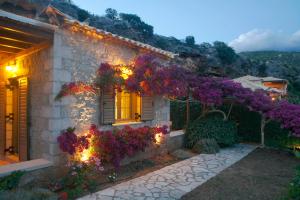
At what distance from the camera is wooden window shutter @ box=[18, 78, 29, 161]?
22.1ft

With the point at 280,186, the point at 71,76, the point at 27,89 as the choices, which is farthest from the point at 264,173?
the point at 27,89

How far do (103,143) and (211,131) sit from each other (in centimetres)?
535

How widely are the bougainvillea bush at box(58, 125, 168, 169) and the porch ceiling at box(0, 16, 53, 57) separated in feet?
7.55

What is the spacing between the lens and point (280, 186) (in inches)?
229

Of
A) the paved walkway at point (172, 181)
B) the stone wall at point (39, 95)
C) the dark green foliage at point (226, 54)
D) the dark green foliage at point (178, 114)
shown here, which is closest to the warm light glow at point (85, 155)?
the stone wall at point (39, 95)

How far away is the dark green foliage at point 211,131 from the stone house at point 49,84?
273 cm

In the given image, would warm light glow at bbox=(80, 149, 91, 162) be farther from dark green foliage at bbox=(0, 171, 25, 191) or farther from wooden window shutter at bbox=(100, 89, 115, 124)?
dark green foliage at bbox=(0, 171, 25, 191)

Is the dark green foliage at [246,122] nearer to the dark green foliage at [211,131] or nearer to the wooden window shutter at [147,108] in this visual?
the dark green foliage at [211,131]

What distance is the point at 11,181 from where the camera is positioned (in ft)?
15.5

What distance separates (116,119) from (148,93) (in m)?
1.35

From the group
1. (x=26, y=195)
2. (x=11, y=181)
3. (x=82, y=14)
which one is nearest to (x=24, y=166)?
Answer: (x=11, y=181)

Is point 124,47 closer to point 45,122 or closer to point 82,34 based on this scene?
point 82,34

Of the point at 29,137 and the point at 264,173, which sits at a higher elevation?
the point at 29,137

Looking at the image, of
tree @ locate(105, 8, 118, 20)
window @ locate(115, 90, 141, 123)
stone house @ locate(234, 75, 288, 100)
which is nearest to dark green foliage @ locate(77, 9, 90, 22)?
tree @ locate(105, 8, 118, 20)
